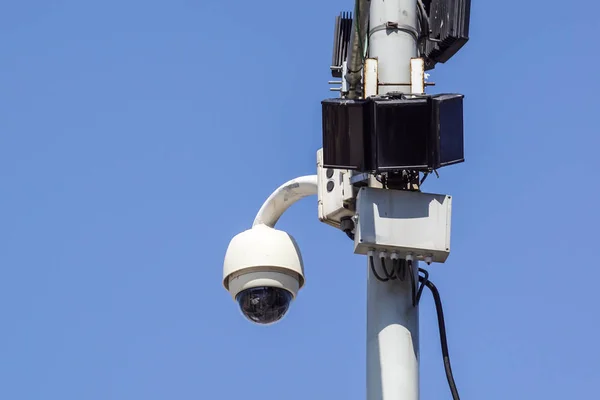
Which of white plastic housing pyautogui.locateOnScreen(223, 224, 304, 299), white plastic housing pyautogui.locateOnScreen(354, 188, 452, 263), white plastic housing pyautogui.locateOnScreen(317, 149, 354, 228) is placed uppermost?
white plastic housing pyautogui.locateOnScreen(317, 149, 354, 228)

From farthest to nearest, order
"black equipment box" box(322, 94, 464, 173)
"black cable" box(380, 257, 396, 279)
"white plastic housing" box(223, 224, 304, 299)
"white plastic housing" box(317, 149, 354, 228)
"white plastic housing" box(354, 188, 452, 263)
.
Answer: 1. "white plastic housing" box(223, 224, 304, 299)
2. "white plastic housing" box(317, 149, 354, 228)
3. "black cable" box(380, 257, 396, 279)
4. "white plastic housing" box(354, 188, 452, 263)
5. "black equipment box" box(322, 94, 464, 173)

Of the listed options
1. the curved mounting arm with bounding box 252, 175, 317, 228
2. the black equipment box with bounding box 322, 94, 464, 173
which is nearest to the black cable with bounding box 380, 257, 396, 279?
the black equipment box with bounding box 322, 94, 464, 173

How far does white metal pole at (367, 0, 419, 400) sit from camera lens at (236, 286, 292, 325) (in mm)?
841

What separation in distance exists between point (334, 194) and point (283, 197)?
503 mm

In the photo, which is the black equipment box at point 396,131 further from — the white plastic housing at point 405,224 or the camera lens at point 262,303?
the camera lens at point 262,303

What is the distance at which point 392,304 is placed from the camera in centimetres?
679

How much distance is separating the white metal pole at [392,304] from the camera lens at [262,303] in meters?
0.84

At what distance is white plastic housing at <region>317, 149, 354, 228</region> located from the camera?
724cm

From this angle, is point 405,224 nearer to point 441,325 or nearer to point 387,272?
point 387,272

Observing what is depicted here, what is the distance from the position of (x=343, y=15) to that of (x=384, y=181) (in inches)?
90.4

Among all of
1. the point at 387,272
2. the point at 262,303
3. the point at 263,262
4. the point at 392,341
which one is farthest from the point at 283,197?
the point at 392,341

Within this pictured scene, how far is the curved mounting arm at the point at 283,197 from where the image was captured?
7.57 m

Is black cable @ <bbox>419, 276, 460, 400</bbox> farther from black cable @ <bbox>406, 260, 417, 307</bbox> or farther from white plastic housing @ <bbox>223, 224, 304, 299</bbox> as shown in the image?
white plastic housing @ <bbox>223, 224, 304, 299</bbox>

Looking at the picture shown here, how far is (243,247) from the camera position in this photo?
7625 millimetres
